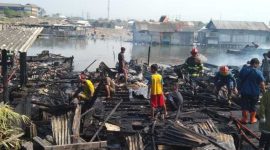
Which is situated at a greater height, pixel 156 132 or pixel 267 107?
pixel 267 107

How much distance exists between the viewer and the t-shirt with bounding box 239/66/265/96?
11.1 metres

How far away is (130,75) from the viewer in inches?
858

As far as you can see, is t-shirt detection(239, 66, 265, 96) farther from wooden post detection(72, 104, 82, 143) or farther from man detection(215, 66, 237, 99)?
wooden post detection(72, 104, 82, 143)

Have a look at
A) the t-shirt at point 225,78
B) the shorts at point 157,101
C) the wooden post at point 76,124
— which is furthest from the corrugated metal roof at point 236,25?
the wooden post at point 76,124

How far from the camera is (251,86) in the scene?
11250mm

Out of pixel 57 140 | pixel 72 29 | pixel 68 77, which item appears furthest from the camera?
pixel 72 29

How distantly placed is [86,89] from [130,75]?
32.6ft

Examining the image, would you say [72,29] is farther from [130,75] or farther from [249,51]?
[130,75]

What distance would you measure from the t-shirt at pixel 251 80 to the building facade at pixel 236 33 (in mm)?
58336

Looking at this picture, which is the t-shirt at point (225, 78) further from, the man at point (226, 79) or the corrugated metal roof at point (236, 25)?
the corrugated metal roof at point (236, 25)

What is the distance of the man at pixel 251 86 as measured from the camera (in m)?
11.1

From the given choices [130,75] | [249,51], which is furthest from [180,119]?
[249,51]

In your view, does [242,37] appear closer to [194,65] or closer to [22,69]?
[194,65]

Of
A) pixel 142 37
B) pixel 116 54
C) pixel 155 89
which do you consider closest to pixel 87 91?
pixel 155 89
